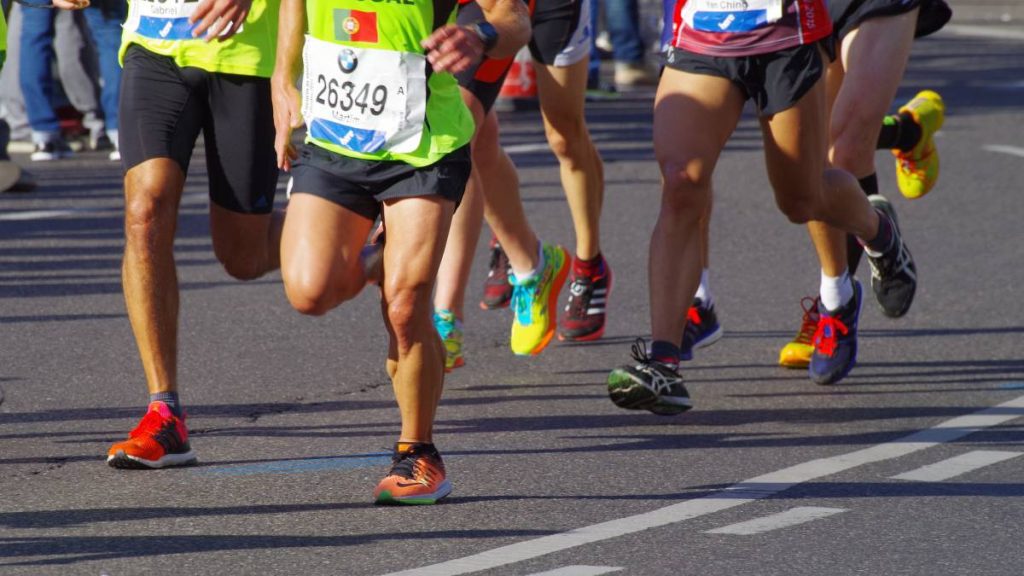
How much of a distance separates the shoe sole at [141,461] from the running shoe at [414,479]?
0.72 metres

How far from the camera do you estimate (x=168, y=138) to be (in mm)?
5832

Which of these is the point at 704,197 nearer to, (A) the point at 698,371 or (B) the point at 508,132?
(A) the point at 698,371

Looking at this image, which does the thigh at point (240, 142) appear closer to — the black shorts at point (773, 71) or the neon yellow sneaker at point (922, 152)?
the black shorts at point (773, 71)

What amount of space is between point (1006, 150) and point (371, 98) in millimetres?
10008

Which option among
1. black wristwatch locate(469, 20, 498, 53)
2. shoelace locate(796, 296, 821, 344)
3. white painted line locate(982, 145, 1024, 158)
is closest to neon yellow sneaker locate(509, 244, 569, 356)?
shoelace locate(796, 296, 821, 344)

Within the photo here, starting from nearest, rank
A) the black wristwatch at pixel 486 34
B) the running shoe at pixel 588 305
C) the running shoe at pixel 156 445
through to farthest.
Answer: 1. the black wristwatch at pixel 486 34
2. the running shoe at pixel 156 445
3. the running shoe at pixel 588 305

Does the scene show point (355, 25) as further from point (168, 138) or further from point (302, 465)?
point (302, 465)

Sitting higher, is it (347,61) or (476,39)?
(476,39)

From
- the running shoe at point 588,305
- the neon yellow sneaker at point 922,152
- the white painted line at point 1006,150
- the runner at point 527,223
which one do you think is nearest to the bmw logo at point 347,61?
the runner at point 527,223

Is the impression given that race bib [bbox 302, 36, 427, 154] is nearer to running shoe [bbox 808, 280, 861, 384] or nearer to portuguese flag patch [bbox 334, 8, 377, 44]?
portuguese flag patch [bbox 334, 8, 377, 44]

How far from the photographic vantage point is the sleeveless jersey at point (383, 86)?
5.27 meters

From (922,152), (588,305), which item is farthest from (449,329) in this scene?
(922,152)

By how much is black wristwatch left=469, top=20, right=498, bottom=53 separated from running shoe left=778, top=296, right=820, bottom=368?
2.68 meters

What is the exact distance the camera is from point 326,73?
537 centimetres
